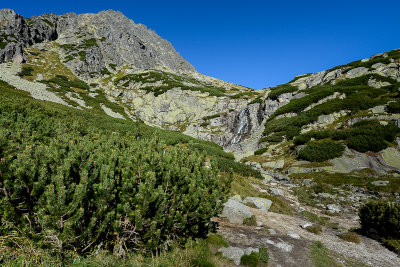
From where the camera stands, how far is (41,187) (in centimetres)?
388

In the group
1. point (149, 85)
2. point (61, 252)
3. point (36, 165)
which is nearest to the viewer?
point (61, 252)

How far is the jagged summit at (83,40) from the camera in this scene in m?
82.6

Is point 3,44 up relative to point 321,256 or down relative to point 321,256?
up

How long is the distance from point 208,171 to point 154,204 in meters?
2.19

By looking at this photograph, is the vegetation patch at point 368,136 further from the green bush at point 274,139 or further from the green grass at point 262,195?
the green grass at point 262,195

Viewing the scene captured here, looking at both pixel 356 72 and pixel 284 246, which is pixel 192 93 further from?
pixel 284 246

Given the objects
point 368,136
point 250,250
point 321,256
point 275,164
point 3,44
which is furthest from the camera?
point 3,44

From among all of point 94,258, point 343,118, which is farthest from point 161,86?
point 94,258

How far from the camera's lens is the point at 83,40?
108188mm

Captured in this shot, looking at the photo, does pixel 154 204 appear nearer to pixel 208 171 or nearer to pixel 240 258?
pixel 208 171

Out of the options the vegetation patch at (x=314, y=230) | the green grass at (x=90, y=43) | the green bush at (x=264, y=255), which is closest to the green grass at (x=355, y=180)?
the vegetation patch at (x=314, y=230)

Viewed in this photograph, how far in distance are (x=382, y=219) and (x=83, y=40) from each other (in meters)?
136

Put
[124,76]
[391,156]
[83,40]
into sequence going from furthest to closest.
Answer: [83,40] < [124,76] < [391,156]

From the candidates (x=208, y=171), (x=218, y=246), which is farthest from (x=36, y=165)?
(x=218, y=246)
